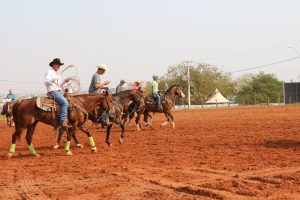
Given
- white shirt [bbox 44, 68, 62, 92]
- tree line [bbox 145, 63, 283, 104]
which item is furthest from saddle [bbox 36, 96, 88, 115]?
tree line [bbox 145, 63, 283, 104]

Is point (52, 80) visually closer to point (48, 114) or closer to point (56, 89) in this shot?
point (56, 89)

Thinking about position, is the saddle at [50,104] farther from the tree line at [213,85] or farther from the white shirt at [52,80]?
the tree line at [213,85]

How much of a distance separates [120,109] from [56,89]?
3.46 m

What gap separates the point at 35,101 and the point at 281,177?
23.6 feet

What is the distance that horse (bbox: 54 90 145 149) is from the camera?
1462 cm

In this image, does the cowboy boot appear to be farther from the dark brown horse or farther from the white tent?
the white tent

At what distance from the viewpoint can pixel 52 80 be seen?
12352 millimetres

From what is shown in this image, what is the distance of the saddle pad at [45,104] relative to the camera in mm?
12203

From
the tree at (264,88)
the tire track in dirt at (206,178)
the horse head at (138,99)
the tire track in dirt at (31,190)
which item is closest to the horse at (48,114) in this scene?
the horse head at (138,99)

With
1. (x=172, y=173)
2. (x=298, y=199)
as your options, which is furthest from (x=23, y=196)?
(x=298, y=199)

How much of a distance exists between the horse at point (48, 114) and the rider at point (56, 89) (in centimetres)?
21

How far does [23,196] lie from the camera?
729cm

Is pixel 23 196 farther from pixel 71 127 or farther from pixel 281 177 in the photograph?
pixel 71 127

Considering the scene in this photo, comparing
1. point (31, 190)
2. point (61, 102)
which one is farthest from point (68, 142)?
point (31, 190)
